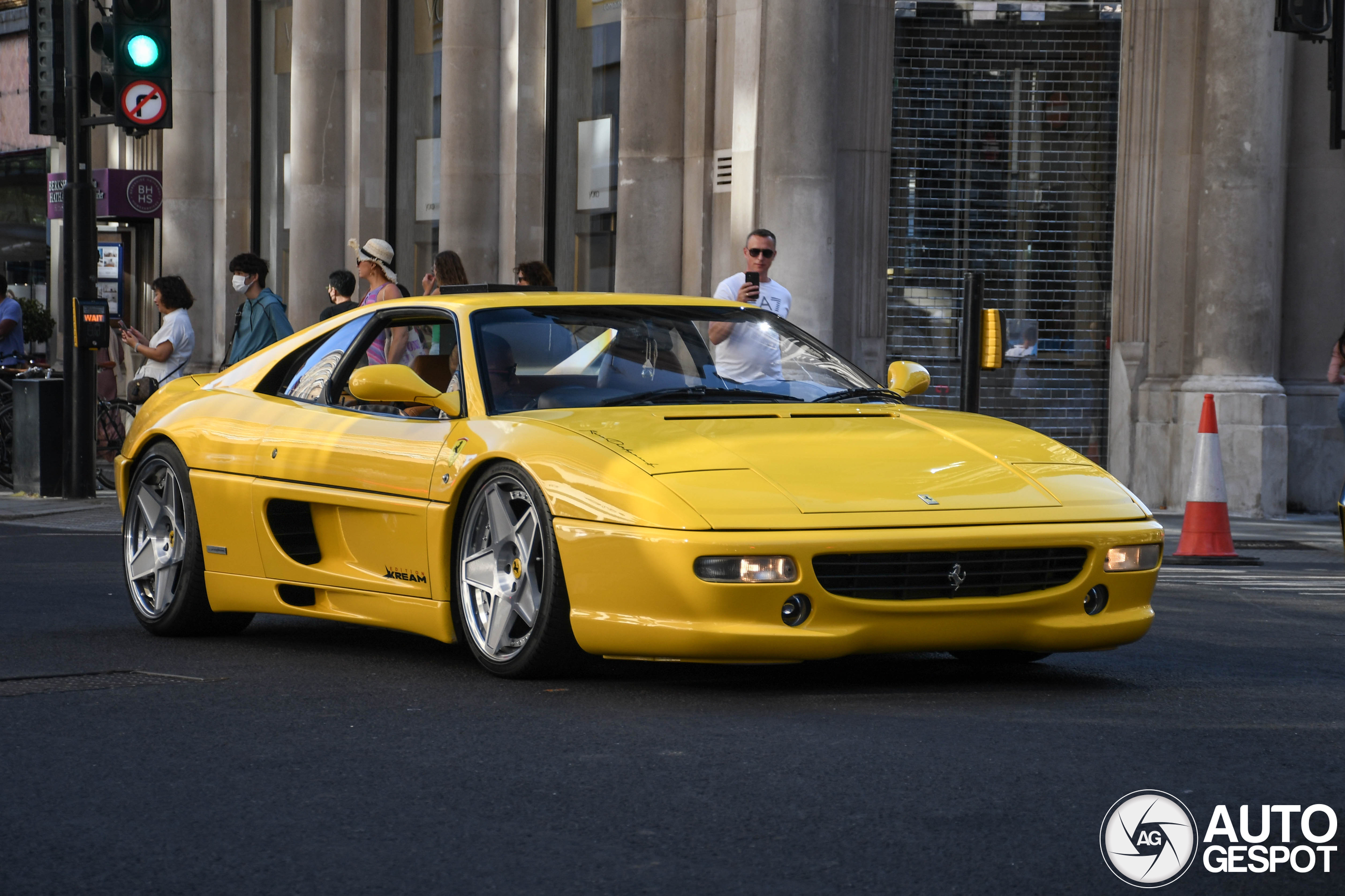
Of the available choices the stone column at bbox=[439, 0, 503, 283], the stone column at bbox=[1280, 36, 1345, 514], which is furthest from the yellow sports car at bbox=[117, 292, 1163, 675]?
the stone column at bbox=[439, 0, 503, 283]

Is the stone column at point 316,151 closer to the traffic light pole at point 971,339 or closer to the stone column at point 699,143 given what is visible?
the stone column at point 699,143

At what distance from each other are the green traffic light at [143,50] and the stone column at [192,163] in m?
12.5

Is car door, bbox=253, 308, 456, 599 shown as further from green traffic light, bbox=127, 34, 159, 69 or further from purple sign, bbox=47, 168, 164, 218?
purple sign, bbox=47, 168, 164, 218

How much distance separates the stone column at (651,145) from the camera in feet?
61.3

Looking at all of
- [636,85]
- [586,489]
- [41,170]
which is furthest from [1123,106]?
[41,170]

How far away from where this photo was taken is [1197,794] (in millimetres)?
4727

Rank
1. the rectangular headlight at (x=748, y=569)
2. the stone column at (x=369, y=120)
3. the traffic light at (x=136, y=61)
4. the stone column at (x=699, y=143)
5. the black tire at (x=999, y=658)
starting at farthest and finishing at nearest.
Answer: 1. the stone column at (x=369, y=120)
2. the stone column at (x=699, y=143)
3. the traffic light at (x=136, y=61)
4. the black tire at (x=999, y=658)
5. the rectangular headlight at (x=748, y=569)

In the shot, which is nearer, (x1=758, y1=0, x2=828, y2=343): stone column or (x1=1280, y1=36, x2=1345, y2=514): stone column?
(x1=1280, y1=36, x2=1345, y2=514): stone column

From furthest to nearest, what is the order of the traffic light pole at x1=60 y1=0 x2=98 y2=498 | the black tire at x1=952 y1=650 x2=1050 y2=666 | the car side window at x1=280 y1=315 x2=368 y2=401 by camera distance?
the traffic light pole at x1=60 y1=0 x2=98 y2=498 < the car side window at x1=280 y1=315 x2=368 y2=401 < the black tire at x1=952 y1=650 x2=1050 y2=666

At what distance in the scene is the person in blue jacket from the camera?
14.0 metres

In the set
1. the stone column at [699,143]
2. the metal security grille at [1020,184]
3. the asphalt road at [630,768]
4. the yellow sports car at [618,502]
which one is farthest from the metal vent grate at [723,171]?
the asphalt road at [630,768]

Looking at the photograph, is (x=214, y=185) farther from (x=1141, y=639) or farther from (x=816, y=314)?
(x=1141, y=639)

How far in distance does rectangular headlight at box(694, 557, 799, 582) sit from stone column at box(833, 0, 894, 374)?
1184cm

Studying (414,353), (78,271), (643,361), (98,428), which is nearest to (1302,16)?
(414,353)
